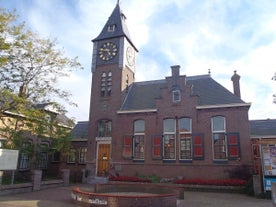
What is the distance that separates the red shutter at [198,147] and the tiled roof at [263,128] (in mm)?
5748

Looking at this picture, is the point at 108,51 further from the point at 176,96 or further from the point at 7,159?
A: the point at 7,159

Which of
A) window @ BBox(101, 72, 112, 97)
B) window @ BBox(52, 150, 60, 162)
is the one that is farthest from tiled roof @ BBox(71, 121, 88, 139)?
window @ BBox(101, 72, 112, 97)

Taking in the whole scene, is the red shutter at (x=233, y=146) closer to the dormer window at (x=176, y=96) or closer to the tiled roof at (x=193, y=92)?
the tiled roof at (x=193, y=92)

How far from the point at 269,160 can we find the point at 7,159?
14967mm

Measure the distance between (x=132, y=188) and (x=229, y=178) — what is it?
7.31m

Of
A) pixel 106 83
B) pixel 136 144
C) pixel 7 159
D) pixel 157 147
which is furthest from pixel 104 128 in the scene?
pixel 7 159

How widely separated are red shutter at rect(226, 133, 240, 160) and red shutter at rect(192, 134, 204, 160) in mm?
1917

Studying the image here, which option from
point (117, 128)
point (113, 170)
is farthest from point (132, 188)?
point (117, 128)

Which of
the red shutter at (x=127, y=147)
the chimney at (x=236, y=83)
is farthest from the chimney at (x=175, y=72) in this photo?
the red shutter at (x=127, y=147)

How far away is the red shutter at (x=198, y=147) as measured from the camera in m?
18.6

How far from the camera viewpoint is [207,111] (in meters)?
19.3

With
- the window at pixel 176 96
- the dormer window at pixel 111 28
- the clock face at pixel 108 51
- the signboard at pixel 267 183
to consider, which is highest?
the dormer window at pixel 111 28

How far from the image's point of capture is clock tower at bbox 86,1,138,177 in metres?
22.0

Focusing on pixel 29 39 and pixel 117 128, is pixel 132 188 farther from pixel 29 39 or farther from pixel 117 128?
pixel 29 39
